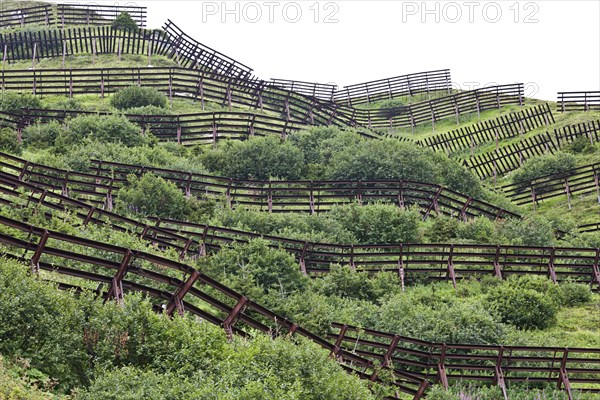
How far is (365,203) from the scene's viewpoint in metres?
63.0

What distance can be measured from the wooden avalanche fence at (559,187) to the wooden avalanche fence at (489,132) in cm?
1336

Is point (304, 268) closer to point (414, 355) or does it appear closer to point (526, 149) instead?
point (414, 355)

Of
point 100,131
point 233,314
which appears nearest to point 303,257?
point 233,314

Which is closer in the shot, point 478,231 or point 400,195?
point 478,231

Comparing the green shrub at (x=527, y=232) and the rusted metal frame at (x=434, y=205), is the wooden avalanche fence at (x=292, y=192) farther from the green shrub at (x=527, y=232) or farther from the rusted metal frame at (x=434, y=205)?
the green shrub at (x=527, y=232)

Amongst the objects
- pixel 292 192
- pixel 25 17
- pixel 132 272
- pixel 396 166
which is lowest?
pixel 292 192

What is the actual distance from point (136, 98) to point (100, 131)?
12.2m

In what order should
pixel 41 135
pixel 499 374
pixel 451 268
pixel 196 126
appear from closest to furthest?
1. pixel 499 374
2. pixel 451 268
3. pixel 41 135
4. pixel 196 126

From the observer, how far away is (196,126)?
7350cm

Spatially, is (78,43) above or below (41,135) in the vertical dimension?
above

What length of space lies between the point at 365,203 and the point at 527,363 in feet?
85.1

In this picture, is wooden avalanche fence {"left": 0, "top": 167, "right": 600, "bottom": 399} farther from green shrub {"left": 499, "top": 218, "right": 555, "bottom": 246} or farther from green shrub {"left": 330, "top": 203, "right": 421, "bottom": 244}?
green shrub {"left": 499, "top": 218, "right": 555, "bottom": 246}

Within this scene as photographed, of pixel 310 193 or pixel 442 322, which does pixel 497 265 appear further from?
pixel 310 193

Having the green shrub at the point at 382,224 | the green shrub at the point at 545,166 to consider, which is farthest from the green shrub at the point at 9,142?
the green shrub at the point at 545,166
